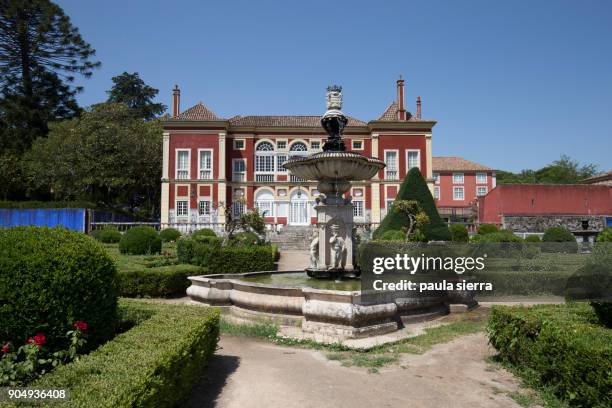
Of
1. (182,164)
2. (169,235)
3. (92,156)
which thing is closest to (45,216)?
(92,156)

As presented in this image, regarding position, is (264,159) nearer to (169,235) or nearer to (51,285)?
(169,235)

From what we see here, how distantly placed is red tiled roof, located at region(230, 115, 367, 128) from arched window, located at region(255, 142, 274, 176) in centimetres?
217

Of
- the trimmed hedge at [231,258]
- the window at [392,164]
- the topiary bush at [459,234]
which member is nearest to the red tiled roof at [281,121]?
the window at [392,164]

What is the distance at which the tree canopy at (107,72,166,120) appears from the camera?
59.2 meters

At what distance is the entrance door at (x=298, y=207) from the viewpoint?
39750 mm

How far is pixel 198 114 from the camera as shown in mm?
39438

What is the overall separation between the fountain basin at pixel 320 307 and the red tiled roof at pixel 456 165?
55.1 meters

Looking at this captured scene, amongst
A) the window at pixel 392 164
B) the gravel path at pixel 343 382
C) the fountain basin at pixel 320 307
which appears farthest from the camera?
the window at pixel 392 164

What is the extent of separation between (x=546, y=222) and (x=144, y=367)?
37.6 meters

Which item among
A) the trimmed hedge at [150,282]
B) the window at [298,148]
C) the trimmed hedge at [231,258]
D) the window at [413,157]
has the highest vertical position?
the window at [298,148]

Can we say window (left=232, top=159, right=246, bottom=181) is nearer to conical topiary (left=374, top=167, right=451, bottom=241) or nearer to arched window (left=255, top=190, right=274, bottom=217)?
arched window (left=255, top=190, right=274, bottom=217)

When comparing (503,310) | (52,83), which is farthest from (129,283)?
(52,83)

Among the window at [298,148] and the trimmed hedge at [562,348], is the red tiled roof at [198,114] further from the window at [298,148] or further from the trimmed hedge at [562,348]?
the trimmed hedge at [562,348]

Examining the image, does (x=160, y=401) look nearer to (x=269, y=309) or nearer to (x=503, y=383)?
(x=503, y=383)
